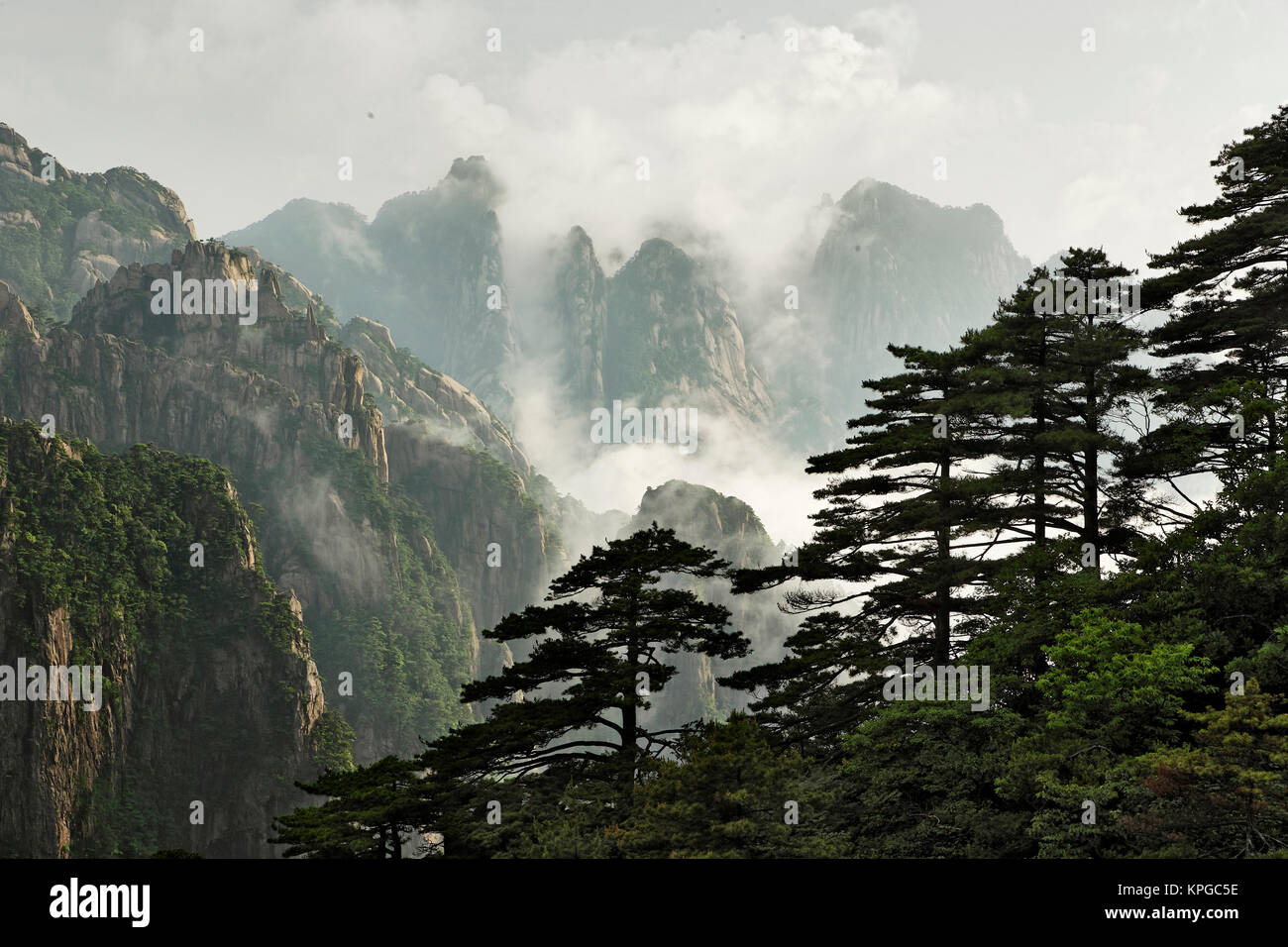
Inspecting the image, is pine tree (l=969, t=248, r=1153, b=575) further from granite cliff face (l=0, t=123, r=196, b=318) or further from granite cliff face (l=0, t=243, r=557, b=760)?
granite cliff face (l=0, t=123, r=196, b=318)

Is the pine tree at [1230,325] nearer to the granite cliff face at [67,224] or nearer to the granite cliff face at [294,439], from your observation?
the granite cliff face at [294,439]

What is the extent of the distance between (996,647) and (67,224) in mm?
165398

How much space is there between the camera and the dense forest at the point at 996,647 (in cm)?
1259

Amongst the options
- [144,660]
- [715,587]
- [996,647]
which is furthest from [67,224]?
[996,647]

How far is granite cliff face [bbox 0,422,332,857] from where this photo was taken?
60.4m

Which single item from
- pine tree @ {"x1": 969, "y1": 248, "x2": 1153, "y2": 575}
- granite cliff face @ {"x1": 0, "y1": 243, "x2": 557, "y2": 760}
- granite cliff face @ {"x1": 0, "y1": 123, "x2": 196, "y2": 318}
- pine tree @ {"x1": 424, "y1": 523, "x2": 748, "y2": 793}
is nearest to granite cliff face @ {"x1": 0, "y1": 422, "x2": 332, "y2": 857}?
granite cliff face @ {"x1": 0, "y1": 243, "x2": 557, "y2": 760}

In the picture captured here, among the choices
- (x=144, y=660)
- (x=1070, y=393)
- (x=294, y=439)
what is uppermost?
(x=294, y=439)

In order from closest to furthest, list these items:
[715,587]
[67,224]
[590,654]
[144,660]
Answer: [590,654], [144,660], [715,587], [67,224]

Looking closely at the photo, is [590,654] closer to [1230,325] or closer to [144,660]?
[1230,325]

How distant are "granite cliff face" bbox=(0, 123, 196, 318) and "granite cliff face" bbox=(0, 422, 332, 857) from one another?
71476mm

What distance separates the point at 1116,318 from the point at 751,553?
120593 millimetres

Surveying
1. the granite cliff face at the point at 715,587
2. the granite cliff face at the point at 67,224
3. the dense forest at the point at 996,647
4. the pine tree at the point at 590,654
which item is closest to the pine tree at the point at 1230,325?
the dense forest at the point at 996,647

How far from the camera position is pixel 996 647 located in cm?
1666
